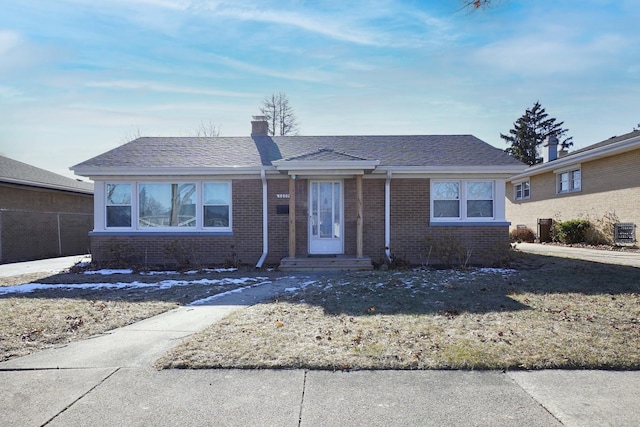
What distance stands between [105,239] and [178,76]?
5.63 m

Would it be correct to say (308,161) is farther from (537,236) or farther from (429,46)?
(537,236)

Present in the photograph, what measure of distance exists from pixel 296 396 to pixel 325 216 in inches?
350

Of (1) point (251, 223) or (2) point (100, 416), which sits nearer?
(2) point (100, 416)

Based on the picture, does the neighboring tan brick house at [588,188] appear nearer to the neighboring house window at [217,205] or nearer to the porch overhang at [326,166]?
the porch overhang at [326,166]

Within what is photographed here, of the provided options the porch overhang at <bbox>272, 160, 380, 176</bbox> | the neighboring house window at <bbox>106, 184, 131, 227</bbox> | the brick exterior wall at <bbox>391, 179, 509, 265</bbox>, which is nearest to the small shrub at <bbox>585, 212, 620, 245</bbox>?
the brick exterior wall at <bbox>391, 179, 509, 265</bbox>

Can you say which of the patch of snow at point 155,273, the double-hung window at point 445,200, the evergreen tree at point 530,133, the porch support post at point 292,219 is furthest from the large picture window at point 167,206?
the evergreen tree at point 530,133

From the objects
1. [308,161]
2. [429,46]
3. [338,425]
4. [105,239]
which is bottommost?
[338,425]

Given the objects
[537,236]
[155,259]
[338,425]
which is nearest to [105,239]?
[155,259]

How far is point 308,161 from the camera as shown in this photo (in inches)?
442

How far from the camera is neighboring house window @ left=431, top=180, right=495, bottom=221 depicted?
12.3 m

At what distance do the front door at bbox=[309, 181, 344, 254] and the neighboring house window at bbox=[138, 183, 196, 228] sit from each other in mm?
3637

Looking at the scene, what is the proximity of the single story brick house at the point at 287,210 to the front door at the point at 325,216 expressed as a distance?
0.10ft

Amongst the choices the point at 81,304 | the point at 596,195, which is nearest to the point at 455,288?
the point at 81,304

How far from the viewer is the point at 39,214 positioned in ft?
52.4
